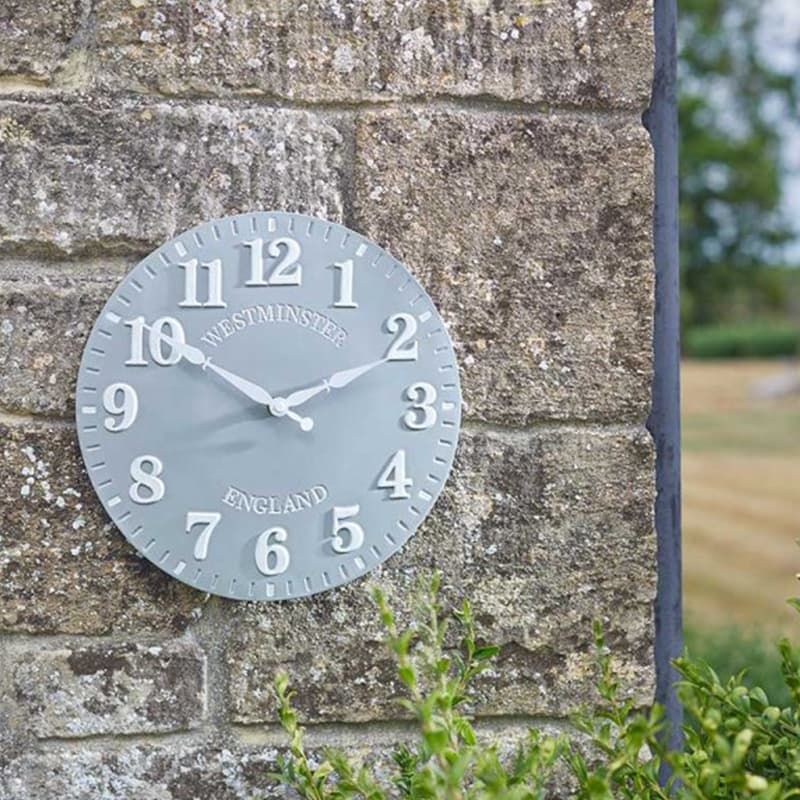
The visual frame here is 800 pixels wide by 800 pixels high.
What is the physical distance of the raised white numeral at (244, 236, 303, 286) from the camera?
5.35 ft

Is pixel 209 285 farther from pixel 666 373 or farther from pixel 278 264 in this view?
pixel 666 373

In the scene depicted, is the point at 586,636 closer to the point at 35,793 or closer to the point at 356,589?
the point at 356,589

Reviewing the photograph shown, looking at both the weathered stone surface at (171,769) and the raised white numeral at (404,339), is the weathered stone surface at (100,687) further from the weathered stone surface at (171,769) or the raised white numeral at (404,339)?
the raised white numeral at (404,339)

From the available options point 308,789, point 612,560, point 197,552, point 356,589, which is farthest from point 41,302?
point 612,560

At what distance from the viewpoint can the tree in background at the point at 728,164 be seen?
2158 centimetres

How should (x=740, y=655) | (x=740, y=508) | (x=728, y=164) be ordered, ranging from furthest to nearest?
1. (x=728, y=164)
2. (x=740, y=508)
3. (x=740, y=655)

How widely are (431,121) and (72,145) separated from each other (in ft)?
1.42

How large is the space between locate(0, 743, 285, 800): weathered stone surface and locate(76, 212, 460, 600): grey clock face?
0.21 metres

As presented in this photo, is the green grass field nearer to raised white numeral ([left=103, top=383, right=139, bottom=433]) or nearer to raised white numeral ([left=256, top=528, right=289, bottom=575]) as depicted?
raised white numeral ([left=256, top=528, right=289, bottom=575])

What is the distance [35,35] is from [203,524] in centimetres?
62

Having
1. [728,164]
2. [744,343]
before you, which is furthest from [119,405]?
[728,164]

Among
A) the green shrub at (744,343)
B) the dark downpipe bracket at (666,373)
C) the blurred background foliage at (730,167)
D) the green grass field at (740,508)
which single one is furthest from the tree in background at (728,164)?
the dark downpipe bracket at (666,373)

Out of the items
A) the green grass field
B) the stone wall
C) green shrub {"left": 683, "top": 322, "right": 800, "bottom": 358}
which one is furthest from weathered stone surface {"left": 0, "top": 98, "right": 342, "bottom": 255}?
green shrub {"left": 683, "top": 322, "right": 800, "bottom": 358}

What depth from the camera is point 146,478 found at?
63.4 inches
